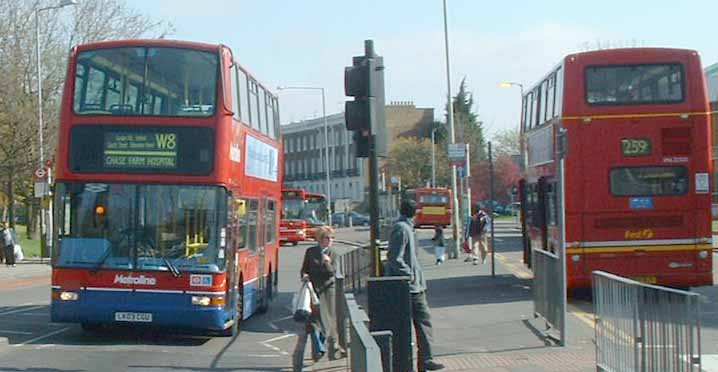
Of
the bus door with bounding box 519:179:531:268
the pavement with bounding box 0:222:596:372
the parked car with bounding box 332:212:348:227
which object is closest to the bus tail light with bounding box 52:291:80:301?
the pavement with bounding box 0:222:596:372

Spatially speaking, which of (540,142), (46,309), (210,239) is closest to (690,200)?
(540,142)

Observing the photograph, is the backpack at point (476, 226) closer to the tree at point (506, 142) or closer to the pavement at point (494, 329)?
the pavement at point (494, 329)

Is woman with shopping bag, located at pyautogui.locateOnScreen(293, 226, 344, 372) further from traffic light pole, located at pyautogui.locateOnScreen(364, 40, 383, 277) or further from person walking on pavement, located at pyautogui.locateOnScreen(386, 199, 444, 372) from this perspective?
person walking on pavement, located at pyautogui.locateOnScreen(386, 199, 444, 372)

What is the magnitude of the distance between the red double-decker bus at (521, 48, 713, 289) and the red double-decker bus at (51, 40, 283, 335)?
6.86 meters

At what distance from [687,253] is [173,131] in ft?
32.2

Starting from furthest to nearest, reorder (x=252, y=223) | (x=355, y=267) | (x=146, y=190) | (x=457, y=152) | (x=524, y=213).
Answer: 1. (x=457, y=152)
2. (x=524, y=213)
3. (x=355, y=267)
4. (x=252, y=223)
5. (x=146, y=190)

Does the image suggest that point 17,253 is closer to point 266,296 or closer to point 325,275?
point 266,296

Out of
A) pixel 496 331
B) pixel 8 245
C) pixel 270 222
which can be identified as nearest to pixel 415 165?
pixel 8 245

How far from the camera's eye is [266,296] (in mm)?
21625

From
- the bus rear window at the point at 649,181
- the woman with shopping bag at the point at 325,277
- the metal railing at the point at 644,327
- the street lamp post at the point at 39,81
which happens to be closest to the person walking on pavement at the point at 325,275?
the woman with shopping bag at the point at 325,277

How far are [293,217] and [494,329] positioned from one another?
140 feet

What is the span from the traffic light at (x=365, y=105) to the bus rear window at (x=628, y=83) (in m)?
8.63

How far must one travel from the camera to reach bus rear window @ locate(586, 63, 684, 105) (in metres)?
19.9

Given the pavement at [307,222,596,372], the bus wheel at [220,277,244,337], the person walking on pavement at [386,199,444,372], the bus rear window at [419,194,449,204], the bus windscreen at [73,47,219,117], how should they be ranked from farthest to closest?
the bus rear window at [419,194,449,204], the bus wheel at [220,277,244,337], the bus windscreen at [73,47,219,117], the pavement at [307,222,596,372], the person walking on pavement at [386,199,444,372]
